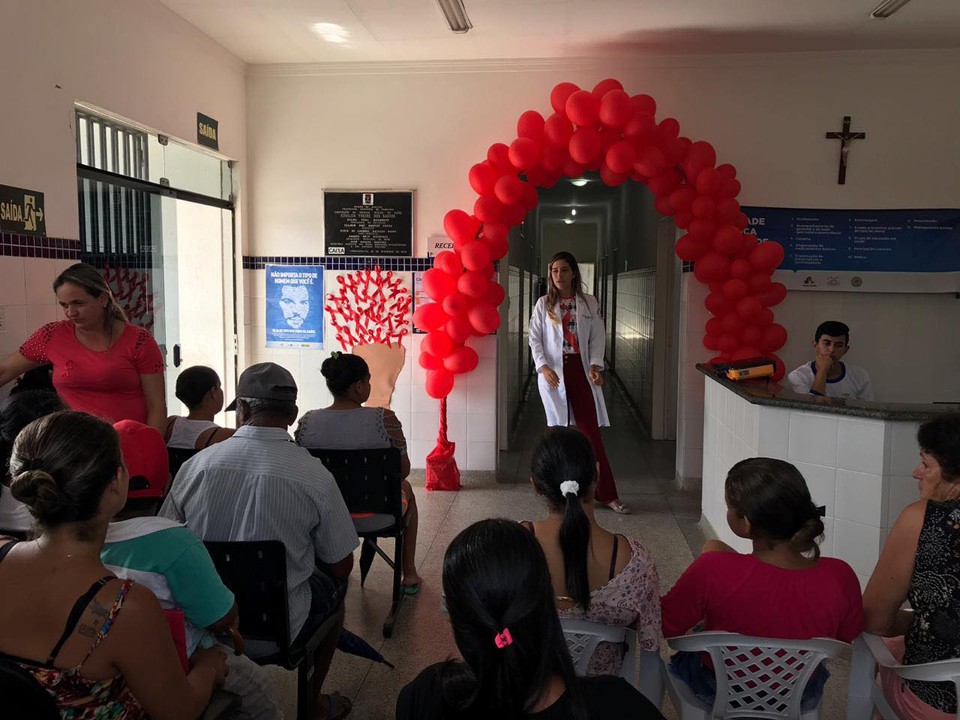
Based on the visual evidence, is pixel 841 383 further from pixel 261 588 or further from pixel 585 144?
pixel 261 588

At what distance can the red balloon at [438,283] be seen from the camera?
4703mm

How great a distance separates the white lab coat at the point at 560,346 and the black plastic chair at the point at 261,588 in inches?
115

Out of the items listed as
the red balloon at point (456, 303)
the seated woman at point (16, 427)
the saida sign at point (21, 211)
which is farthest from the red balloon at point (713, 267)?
the seated woman at point (16, 427)

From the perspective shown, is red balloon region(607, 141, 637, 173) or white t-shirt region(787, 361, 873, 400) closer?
white t-shirt region(787, 361, 873, 400)

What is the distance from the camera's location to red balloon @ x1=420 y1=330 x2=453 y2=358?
4777mm

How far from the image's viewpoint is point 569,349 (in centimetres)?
477

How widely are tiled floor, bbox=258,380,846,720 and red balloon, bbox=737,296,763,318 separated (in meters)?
1.24

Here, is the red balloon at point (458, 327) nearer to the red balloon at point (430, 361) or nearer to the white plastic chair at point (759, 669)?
the red balloon at point (430, 361)

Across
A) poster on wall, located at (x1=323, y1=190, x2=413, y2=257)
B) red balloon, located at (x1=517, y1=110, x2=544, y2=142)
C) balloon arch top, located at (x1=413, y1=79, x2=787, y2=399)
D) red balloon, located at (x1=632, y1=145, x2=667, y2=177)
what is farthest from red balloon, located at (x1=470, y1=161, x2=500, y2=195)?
red balloon, located at (x1=632, y1=145, x2=667, y2=177)

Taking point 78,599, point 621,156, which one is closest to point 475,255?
point 621,156

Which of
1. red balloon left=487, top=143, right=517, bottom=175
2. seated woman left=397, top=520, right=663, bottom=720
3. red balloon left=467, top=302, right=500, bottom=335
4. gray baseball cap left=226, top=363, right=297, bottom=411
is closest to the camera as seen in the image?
seated woman left=397, top=520, right=663, bottom=720

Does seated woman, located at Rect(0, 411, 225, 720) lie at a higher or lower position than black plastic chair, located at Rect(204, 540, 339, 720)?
higher

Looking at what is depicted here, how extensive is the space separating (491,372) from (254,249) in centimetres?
192

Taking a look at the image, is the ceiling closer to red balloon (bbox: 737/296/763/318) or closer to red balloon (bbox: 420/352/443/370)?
red balloon (bbox: 737/296/763/318)
